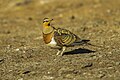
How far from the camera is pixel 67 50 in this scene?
1079 cm

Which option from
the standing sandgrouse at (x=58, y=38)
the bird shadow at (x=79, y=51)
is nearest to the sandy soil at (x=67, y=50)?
the bird shadow at (x=79, y=51)

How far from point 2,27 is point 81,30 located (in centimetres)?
438

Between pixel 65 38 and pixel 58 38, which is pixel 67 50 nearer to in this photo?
pixel 65 38

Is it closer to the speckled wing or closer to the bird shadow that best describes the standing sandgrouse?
the speckled wing

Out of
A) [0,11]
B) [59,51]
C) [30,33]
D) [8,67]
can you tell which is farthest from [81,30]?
[0,11]

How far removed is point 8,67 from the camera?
9.48 metres

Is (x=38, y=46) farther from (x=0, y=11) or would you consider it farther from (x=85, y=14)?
(x=0, y=11)

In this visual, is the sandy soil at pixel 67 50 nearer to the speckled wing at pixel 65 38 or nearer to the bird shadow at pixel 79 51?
the bird shadow at pixel 79 51

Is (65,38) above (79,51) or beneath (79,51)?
above

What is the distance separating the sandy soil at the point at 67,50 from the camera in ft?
28.5

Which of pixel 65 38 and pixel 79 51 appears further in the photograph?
pixel 79 51

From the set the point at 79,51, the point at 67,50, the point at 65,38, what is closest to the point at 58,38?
the point at 65,38

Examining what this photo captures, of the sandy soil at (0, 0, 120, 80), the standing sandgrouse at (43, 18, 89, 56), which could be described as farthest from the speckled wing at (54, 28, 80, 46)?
the sandy soil at (0, 0, 120, 80)

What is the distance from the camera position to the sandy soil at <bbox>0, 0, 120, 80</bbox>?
8.67m
